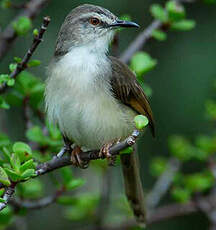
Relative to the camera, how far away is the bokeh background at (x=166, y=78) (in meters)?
6.47

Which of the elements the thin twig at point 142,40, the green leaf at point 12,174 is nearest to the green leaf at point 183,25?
the thin twig at point 142,40

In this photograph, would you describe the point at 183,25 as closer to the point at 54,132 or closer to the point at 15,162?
the point at 54,132

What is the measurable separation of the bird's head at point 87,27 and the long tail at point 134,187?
3.56 feet

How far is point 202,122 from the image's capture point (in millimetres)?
6680

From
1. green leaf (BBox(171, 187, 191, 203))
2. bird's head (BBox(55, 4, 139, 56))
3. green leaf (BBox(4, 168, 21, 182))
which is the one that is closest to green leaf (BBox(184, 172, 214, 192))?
green leaf (BBox(171, 187, 191, 203))

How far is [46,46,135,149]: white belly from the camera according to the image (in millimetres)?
3980

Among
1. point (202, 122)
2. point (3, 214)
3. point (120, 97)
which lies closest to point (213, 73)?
point (202, 122)

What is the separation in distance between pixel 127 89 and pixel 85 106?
0.42 meters

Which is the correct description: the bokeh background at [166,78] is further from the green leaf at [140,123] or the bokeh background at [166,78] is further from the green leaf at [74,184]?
the green leaf at [140,123]

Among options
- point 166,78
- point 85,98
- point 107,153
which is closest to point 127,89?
point 85,98

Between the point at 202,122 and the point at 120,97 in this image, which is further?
A: the point at 202,122

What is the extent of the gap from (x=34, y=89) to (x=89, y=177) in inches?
114

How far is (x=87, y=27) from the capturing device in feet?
14.1

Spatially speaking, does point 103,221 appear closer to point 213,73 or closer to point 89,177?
point 89,177
